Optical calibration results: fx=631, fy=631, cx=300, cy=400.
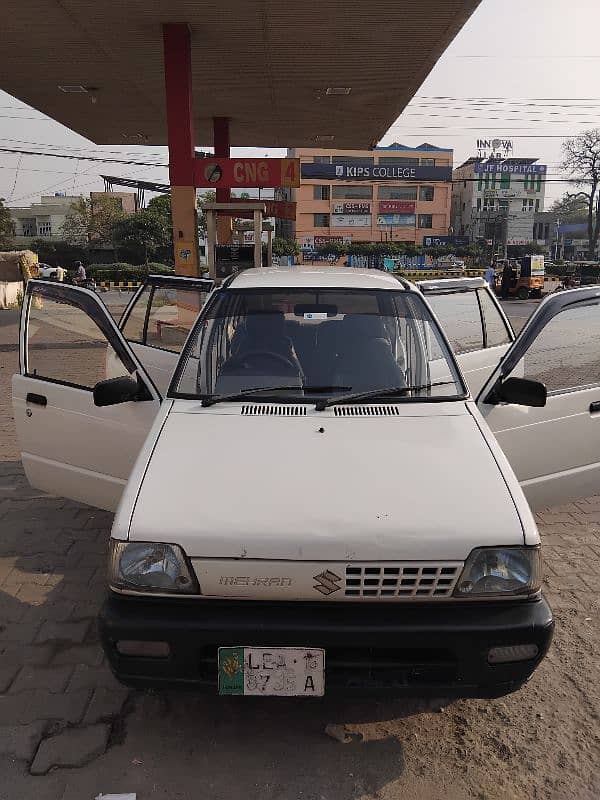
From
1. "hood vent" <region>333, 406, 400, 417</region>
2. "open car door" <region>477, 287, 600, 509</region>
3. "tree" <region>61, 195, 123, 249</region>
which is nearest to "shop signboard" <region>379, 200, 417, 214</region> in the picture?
"tree" <region>61, 195, 123, 249</region>

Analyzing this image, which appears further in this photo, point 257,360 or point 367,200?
point 367,200

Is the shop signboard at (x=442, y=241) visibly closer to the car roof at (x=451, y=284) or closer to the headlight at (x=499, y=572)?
the car roof at (x=451, y=284)

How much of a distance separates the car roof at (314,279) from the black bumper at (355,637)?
1926mm

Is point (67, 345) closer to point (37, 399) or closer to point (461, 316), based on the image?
point (461, 316)

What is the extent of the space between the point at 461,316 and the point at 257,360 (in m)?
2.92

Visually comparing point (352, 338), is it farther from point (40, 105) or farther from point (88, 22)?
point (40, 105)

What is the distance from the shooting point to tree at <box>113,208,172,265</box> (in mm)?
59312

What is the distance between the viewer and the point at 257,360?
11.0 feet

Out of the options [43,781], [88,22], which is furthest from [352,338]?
[88,22]

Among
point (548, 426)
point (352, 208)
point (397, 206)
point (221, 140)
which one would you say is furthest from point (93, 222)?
point (548, 426)

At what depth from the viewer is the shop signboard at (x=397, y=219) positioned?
240 feet

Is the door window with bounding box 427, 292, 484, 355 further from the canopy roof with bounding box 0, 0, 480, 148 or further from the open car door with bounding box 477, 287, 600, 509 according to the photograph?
the canopy roof with bounding box 0, 0, 480, 148

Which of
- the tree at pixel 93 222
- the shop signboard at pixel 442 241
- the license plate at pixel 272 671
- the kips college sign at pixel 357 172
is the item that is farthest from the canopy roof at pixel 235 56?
the shop signboard at pixel 442 241

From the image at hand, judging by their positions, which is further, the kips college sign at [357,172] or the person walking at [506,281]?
the kips college sign at [357,172]
